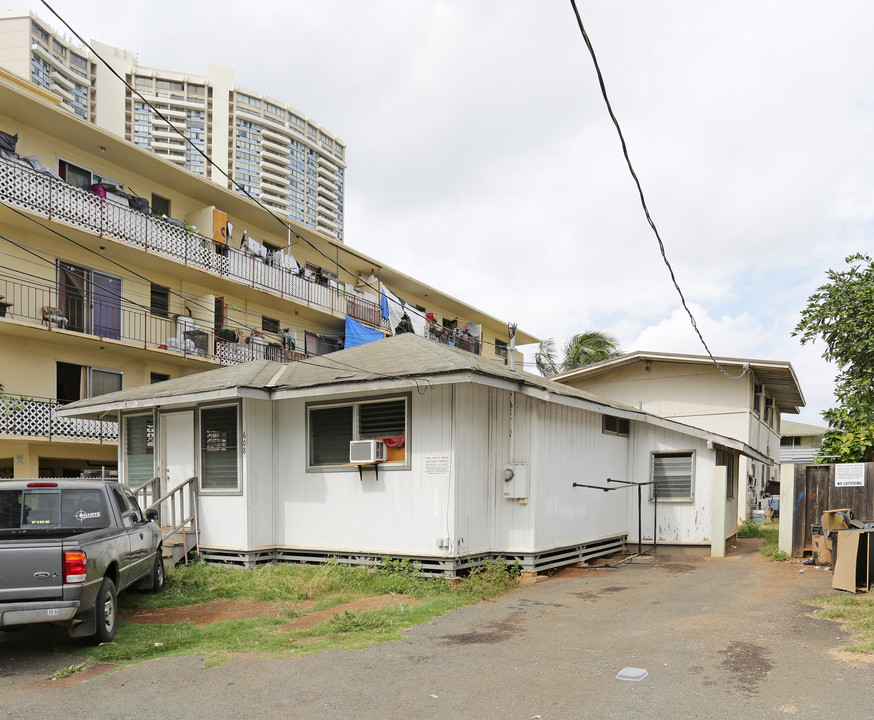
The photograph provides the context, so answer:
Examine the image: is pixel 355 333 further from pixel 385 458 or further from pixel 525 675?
pixel 525 675

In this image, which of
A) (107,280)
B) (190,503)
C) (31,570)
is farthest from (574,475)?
(107,280)

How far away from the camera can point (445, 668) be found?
6.77 metres

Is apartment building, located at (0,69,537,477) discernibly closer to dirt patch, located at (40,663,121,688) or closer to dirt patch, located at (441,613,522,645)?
dirt patch, located at (40,663,121,688)

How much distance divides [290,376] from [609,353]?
26049mm

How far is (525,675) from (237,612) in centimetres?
469

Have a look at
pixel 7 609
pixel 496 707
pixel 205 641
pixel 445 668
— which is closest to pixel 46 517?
pixel 7 609

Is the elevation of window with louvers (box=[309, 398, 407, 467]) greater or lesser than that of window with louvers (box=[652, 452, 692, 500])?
greater

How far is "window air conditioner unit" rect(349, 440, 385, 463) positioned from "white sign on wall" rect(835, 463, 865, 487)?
7.97 metres

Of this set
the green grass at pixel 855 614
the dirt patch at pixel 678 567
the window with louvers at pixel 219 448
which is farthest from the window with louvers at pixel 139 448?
the green grass at pixel 855 614

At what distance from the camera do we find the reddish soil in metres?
9.20

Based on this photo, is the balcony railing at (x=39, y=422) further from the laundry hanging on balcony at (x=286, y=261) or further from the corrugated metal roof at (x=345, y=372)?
the laundry hanging on balcony at (x=286, y=261)

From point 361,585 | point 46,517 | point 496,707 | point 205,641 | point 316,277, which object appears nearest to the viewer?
point 496,707

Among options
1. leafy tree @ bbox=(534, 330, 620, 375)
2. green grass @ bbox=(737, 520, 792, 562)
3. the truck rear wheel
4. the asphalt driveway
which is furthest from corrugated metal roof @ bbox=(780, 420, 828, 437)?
the truck rear wheel

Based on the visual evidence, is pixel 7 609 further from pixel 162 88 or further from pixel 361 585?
pixel 162 88
